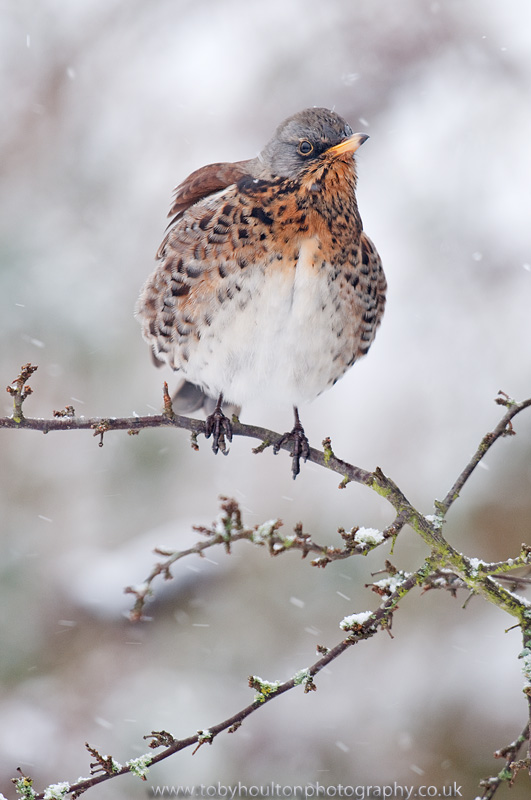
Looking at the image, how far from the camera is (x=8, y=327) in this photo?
4723 millimetres

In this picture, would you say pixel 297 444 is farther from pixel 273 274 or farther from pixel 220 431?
pixel 273 274

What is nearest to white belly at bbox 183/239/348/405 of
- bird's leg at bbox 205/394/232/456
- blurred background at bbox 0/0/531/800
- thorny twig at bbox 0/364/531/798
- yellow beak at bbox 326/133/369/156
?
bird's leg at bbox 205/394/232/456

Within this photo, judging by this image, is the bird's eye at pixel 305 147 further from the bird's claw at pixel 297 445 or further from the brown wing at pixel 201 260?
the bird's claw at pixel 297 445

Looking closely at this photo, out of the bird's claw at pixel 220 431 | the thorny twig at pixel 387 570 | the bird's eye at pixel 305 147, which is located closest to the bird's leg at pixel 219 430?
the bird's claw at pixel 220 431

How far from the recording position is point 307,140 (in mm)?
2615

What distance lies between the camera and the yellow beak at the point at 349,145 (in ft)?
7.96

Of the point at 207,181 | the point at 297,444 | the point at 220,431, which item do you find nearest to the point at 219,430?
the point at 220,431

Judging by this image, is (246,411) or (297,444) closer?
(297,444)

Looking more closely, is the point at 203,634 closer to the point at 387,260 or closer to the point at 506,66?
the point at 387,260

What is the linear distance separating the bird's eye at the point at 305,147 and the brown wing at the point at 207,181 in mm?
248

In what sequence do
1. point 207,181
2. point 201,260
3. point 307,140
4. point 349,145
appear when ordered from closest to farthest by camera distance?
point 349,145 < point 307,140 < point 201,260 < point 207,181

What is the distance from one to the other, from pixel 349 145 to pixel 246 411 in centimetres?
251

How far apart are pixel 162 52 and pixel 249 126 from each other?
91cm

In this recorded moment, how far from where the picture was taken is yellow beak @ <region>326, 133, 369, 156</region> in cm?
243
